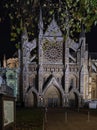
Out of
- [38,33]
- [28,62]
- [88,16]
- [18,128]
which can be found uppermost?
[38,33]

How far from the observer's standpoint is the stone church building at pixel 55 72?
67562 millimetres

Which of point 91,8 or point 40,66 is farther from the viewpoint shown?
point 40,66

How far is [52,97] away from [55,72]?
4.24m

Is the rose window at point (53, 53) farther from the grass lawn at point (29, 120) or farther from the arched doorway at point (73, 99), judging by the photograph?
the grass lawn at point (29, 120)

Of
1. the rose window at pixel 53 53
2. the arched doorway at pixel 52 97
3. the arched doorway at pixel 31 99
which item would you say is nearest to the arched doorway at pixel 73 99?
the arched doorway at pixel 52 97

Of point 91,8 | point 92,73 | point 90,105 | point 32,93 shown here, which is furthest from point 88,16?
point 92,73

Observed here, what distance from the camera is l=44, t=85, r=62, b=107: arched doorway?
6725 centimetres

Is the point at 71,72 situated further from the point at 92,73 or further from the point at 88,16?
the point at 88,16

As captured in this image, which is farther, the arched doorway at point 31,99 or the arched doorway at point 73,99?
the arched doorway at point 73,99

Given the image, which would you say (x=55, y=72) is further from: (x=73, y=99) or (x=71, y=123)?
(x=71, y=123)

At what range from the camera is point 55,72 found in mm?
69062

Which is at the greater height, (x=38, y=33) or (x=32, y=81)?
(x=38, y=33)

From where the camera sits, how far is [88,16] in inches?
510

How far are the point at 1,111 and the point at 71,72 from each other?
59.7 meters
